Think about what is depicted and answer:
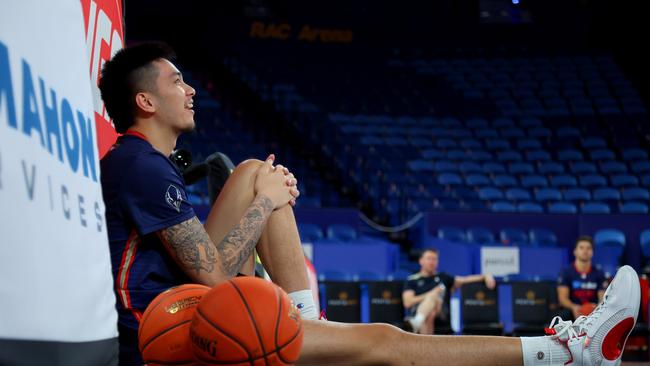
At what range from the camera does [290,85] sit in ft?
54.0

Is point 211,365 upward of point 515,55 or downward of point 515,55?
downward

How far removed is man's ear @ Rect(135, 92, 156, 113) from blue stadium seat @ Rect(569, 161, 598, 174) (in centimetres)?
1145

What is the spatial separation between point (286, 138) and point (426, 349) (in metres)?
12.7

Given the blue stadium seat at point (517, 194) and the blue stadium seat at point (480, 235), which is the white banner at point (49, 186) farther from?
the blue stadium seat at point (517, 194)

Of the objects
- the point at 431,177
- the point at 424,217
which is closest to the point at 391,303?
the point at 424,217

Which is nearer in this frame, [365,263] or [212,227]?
[212,227]

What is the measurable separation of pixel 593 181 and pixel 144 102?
11.2 metres

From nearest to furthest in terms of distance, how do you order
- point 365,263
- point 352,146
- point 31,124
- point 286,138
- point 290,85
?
point 31,124 → point 365,263 → point 352,146 → point 286,138 → point 290,85

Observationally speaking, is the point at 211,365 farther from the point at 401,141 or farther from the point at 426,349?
the point at 401,141

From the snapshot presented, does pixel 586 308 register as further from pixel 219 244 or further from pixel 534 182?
pixel 219 244

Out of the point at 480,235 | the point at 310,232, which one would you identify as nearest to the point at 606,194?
the point at 480,235

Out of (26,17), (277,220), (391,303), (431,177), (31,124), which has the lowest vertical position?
(391,303)

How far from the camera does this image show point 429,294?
27.6 feet

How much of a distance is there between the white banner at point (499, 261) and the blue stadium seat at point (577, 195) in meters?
2.97
